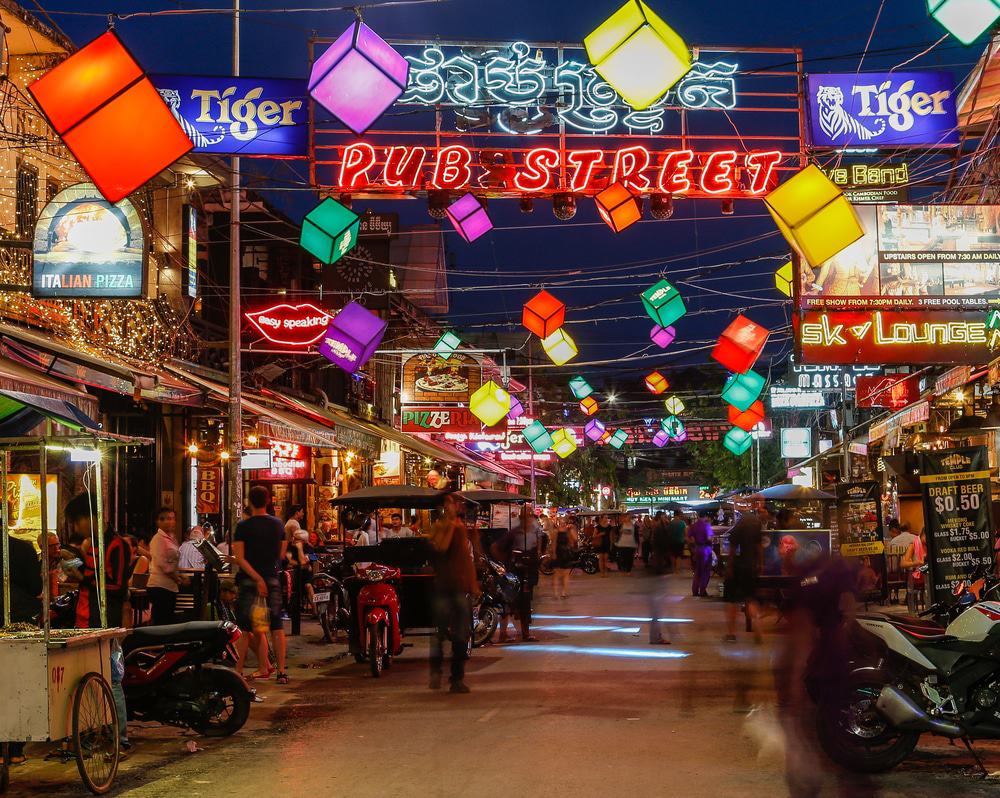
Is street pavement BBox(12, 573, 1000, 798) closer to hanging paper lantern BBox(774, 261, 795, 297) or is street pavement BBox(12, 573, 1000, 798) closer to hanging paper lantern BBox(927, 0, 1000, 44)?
hanging paper lantern BBox(927, 0, 1000, 44)

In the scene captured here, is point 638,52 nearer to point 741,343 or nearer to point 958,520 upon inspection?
point 958,520

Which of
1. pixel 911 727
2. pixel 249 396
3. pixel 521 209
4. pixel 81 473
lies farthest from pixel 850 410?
pixel 911 727

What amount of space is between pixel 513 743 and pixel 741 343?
10520mm

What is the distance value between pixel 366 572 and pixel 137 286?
15.4 feet

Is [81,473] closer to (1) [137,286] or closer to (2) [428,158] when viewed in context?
(1) [137,286]

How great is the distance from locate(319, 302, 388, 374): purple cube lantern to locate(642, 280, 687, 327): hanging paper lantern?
13.6 feet

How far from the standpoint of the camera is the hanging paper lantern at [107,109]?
8211 mm

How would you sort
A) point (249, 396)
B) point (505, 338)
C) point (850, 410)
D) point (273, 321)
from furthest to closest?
1. point (505, 338)
2. point (850, 410)
3. point (249, 396)
4. point (273, 321)

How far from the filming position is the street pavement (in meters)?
7.80

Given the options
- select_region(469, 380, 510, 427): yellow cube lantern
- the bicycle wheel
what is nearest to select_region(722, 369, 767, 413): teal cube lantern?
select_region(469, 380, 510, 427): yellow cube lantern

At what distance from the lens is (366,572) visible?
554 inches

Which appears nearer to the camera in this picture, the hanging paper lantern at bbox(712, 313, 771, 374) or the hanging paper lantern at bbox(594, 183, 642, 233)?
the hanging paper lantern at bbox(594, 183, 642, 233)

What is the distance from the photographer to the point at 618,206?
15523 mm

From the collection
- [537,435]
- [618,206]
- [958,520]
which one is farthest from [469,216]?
[537,435]
